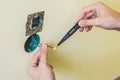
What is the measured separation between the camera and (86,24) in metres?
0.71

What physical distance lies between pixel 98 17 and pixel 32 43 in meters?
0.20

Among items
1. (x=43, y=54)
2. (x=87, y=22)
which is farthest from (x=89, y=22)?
(x=43, y=54)

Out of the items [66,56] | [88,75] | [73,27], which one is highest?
[73,27]

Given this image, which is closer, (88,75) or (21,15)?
(21,15)

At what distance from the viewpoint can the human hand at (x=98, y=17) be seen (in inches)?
28.1

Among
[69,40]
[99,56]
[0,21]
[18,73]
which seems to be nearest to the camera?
[0,21]

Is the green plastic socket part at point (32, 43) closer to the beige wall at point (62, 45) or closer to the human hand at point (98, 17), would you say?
the beige wall at point (62, 45)

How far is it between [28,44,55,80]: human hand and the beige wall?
0.02 meters

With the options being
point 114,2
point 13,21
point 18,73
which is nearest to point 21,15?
point 13,21

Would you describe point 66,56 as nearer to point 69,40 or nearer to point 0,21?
point 69,40

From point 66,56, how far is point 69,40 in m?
0.05

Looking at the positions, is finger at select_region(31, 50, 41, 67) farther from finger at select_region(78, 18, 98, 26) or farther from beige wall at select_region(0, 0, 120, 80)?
finger at select_region(78, 18, 98, 26)

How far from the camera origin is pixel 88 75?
36.3 inches

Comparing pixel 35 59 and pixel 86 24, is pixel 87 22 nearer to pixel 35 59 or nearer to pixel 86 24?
pixel 86 24
